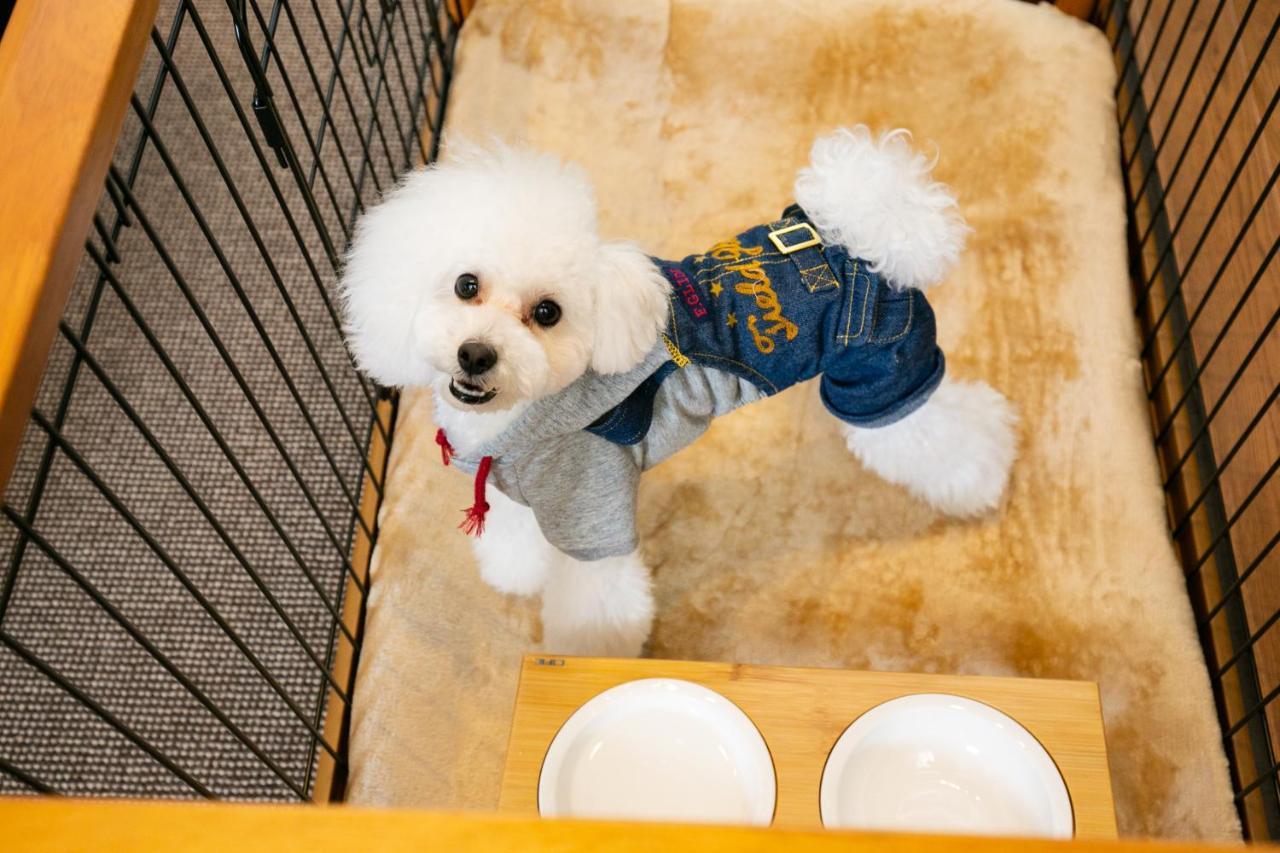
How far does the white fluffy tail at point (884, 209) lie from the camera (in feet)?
3.51

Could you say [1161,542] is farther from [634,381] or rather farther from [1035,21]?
[1035,21]

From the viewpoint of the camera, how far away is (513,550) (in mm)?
1325

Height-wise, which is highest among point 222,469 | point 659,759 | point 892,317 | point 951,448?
point 892,317

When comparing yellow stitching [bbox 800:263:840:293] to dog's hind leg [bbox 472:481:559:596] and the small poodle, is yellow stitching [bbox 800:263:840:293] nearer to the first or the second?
the small poodle

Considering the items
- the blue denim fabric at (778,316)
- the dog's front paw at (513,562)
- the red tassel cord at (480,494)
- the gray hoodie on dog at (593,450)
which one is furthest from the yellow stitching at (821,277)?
the dog's front paw at (513,562)

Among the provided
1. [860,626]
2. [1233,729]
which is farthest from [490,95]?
[1233,729]

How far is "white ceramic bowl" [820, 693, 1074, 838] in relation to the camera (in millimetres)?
871

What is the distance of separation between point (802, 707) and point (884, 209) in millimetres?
556

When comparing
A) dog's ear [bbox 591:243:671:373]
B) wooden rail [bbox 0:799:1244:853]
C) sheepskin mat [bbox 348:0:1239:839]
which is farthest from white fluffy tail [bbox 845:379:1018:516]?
wooden rail [bbox 0:799:1244:853]

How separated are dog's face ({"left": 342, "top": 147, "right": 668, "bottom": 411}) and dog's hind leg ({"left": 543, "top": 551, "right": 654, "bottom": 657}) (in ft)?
1.25

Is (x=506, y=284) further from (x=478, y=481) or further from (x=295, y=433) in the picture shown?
(x=295, y=433)

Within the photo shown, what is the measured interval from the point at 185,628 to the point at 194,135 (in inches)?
38.8

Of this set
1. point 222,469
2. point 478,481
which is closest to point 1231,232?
point 478,481

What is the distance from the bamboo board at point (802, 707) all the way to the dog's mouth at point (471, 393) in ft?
0.96
